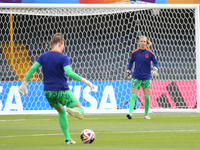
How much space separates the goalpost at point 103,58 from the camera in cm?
1105

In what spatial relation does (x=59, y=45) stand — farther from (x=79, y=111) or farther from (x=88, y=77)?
(x=88, y=77)

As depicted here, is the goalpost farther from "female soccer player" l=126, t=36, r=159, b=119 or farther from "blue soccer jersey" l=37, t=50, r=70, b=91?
"blue soccer jersey" l=37, t=50, r=70, b=91

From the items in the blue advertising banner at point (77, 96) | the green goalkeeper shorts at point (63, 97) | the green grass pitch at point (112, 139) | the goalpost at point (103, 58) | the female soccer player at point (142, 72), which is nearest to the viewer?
the green grass pitch at point (112, 139)

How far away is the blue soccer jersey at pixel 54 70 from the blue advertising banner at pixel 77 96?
21.9 feet

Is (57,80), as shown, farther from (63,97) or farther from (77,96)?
(77,96)

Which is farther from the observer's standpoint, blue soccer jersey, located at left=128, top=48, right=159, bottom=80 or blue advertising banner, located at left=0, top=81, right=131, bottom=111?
blue advertising banner, located at left=0, top=81, right=131, bottom=111

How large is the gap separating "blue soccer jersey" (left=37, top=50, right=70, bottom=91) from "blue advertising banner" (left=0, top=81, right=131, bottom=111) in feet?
21.9

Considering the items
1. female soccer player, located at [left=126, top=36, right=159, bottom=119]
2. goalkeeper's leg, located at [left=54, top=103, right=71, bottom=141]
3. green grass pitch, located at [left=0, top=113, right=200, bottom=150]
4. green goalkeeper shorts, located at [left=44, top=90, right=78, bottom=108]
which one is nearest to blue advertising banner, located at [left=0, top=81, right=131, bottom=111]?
female soccer player, located at [left=126, top=36, right=159, bottom=119]

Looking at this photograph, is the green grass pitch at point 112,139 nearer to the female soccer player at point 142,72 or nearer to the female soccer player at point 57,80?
the female soccer player at point 57,80

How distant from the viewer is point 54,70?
480 cm

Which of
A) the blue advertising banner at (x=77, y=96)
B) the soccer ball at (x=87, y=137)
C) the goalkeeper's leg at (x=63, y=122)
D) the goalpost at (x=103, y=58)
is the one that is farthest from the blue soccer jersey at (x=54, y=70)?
the blue advertising banner at (x=77, y=96)

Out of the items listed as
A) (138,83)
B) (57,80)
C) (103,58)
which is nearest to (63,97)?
(57,80)

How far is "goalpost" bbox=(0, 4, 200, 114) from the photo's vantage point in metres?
11.1

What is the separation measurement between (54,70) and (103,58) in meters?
9.19
